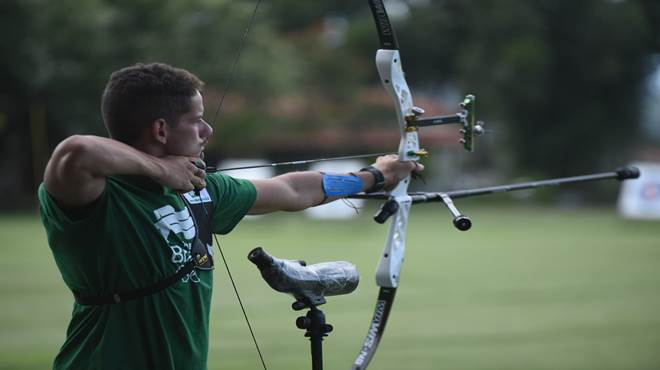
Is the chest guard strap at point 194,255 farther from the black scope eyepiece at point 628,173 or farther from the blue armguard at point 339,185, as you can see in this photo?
the black scope eyepiece at point 628,173

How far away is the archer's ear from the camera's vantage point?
93.7 inches

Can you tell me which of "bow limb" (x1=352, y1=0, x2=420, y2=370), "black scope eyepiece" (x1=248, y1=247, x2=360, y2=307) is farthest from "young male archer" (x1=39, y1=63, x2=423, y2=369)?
"bow limb" (x1=352, y1=0, x2=420, y2=370)

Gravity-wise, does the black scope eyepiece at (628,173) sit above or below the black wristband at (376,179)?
above

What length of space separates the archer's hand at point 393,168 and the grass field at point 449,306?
2.93 metres

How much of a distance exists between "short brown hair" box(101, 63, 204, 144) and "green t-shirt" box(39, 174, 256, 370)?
0.14 metres

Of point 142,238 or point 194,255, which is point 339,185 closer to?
point 194,255

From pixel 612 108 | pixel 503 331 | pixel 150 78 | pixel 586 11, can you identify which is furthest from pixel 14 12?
pixel 150 78

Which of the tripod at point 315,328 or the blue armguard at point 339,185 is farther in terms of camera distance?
the blue armguard at point 339,185

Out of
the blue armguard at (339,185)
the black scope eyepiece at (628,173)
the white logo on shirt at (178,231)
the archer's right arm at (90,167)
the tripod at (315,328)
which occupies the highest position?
the black scope eyepiece at (628,173)

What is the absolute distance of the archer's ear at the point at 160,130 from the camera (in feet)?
7.81

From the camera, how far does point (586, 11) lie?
95.2ft

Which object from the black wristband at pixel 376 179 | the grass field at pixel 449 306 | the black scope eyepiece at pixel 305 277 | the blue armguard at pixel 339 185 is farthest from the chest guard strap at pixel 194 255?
the grass field at pixel 449 306

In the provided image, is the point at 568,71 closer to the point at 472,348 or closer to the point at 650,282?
the point at 650,282

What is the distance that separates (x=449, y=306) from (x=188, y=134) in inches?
252
